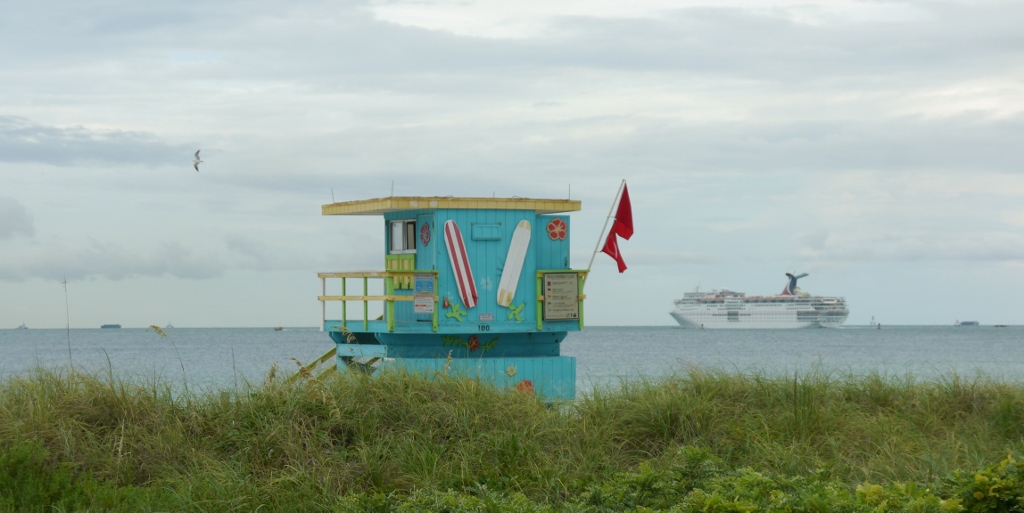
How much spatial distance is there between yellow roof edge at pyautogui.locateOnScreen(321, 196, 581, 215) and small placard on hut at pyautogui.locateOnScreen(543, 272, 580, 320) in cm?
111

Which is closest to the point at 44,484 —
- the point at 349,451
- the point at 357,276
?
the point at 349,451

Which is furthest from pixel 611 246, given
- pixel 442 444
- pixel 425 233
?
pixel 442 444

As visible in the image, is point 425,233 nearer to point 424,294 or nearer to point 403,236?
point 403,236

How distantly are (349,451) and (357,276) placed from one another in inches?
287

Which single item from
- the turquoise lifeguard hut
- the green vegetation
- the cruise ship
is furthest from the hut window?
the cruise ship

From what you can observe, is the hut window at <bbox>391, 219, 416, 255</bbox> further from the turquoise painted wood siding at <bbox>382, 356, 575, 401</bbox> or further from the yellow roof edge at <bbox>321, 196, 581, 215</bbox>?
the turquoise painted wood siding at <bbox>382, 356, 575, 401</bbox>

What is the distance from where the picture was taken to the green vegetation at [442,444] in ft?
25.4

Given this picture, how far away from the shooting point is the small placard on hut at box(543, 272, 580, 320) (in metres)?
15.6

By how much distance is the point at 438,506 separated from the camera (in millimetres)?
6680

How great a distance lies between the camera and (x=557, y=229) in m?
15.9

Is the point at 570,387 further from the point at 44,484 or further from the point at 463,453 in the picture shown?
the point at 44,484

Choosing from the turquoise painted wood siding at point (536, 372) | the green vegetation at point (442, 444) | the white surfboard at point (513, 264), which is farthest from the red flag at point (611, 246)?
the green vegetation at point (442, 444)

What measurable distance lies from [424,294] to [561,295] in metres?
2.19

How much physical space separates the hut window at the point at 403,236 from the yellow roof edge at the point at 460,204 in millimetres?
350
